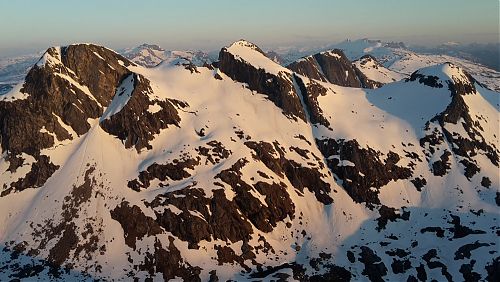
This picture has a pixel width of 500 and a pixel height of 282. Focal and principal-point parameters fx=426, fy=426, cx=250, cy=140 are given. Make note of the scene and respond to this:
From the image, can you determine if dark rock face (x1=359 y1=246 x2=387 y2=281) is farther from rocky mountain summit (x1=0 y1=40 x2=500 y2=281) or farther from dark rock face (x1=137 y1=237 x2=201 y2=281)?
dark rock face (x1=137 y1=237 x2=201 y2=281)

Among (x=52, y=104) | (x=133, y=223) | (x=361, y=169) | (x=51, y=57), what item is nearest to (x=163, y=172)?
(x=133, y=223)

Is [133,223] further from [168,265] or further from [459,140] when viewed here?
[459,140]

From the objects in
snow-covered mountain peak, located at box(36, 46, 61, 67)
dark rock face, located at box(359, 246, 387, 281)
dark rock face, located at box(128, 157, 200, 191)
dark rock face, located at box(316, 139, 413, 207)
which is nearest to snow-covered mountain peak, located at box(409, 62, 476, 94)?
dark rock face, located at box(316, 139, 413, 207)

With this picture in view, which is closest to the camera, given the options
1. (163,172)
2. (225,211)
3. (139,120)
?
(225,211)

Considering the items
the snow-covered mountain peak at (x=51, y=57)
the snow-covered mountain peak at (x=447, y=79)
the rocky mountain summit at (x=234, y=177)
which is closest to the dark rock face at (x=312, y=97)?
the rocky mountain summit at (x=234, y=177)

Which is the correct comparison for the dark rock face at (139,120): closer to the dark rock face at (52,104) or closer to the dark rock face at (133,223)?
the dark rock face at (52,104)
